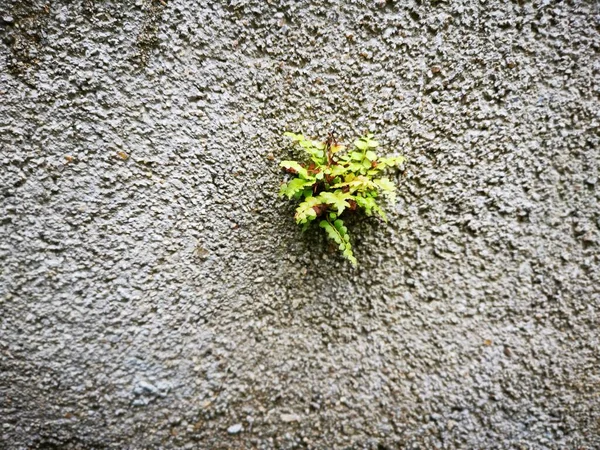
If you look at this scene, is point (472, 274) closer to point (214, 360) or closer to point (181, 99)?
point (214, 360)

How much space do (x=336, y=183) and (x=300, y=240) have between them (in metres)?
0.33

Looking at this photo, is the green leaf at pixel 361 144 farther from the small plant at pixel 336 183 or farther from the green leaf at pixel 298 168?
the green leaf at pixel 298 168

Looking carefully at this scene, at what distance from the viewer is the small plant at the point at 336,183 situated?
1.27 metres

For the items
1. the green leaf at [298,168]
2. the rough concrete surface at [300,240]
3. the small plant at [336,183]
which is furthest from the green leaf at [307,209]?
the rough concrete surface at [300,240]

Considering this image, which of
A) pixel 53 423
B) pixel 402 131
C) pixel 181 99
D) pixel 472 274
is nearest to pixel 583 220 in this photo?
pixel 472 274

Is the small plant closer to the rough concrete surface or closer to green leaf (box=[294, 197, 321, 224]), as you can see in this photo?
green leaf (box=[294, 197, 321, 224])

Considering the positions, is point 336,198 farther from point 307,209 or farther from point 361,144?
point 361,144

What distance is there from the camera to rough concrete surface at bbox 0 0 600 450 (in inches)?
53.6

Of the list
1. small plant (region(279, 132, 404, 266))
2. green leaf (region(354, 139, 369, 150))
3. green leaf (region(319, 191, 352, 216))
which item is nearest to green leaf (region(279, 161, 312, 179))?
small plant (region(279, 132, 404, 266))

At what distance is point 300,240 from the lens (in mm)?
1476

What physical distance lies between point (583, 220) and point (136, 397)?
2.19m

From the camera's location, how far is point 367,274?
4.86 ft

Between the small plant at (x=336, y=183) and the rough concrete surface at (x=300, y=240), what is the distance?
0.14 meters

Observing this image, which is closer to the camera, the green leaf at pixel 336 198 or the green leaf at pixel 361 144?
the green leaf at pixel 336 198
